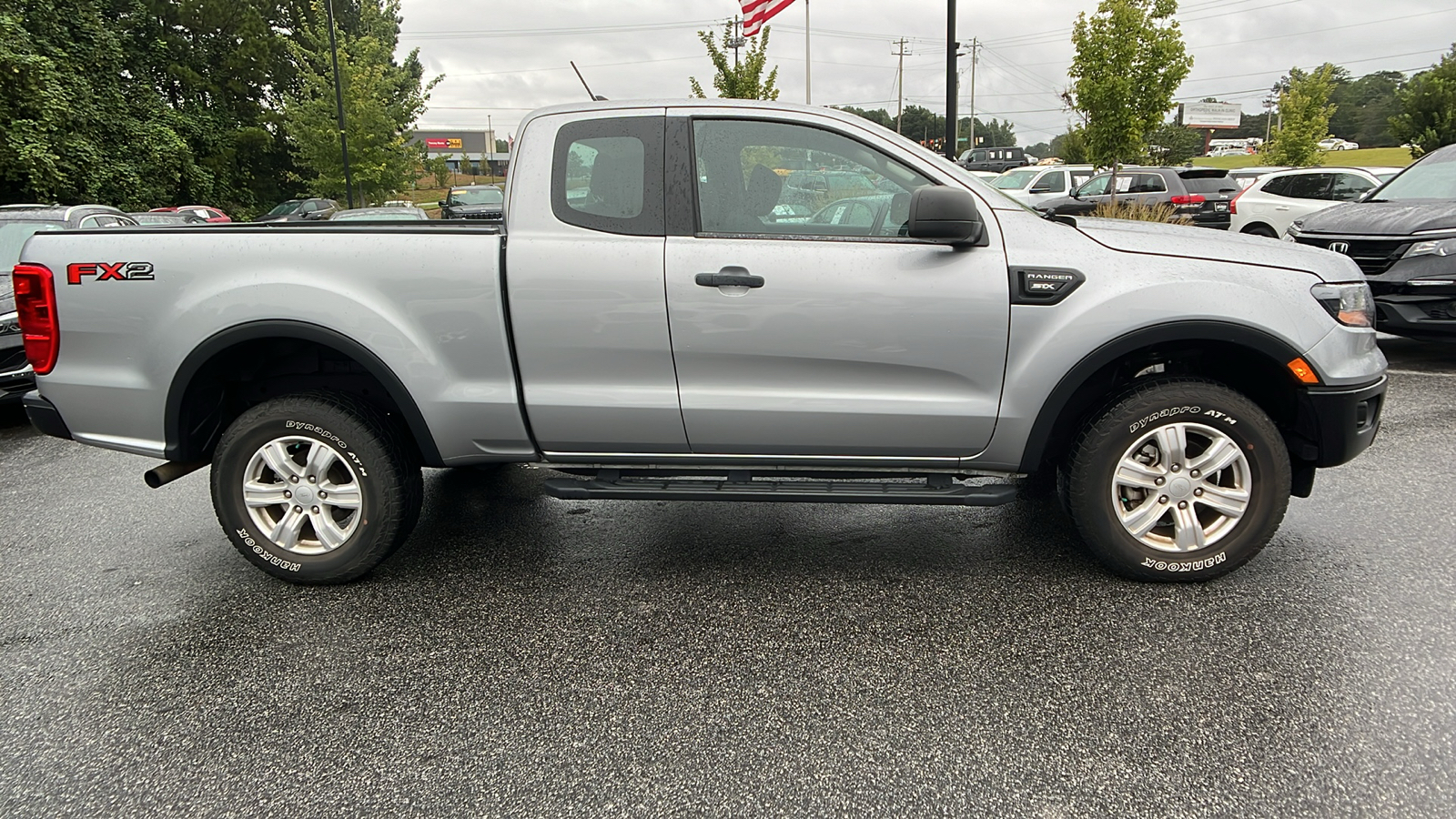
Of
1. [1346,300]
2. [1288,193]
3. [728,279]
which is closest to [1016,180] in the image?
[1288,193]

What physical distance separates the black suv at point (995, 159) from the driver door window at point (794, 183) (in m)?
39.2

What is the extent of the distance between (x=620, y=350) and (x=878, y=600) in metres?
1.39

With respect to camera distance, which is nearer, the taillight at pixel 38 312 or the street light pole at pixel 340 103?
the taillight at pixel 38 312

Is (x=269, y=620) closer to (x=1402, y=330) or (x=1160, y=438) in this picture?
(x=1160, y=438)

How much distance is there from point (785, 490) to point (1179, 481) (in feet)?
4.94

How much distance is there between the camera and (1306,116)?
29312mm

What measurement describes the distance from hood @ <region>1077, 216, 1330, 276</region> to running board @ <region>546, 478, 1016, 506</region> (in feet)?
3.45

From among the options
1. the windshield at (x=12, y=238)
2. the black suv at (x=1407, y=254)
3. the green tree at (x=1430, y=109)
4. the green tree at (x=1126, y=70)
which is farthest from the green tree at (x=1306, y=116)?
the windshield at (x=12, y=238)

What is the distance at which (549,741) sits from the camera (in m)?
2.66

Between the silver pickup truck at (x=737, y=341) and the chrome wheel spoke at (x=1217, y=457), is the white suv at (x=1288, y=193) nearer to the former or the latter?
the silver pickup truck at (x=737, y=341)

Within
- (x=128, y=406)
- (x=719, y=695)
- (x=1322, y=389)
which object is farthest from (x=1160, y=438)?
(x=128, y=406)

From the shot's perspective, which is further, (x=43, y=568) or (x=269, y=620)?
(x=43, y=568)

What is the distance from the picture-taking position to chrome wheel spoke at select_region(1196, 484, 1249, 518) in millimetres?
3455

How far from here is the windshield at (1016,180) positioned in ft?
75.5
